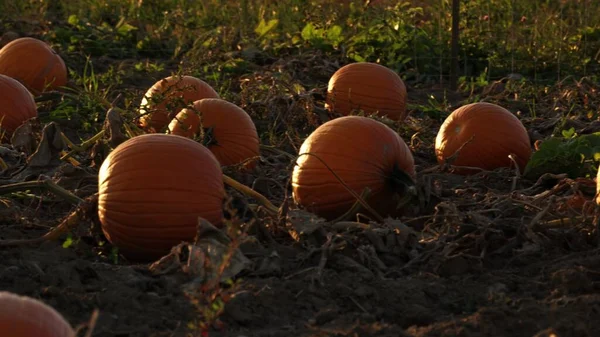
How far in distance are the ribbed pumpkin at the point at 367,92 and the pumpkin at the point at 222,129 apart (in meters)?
1.62

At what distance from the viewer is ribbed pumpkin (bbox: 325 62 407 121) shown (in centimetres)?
728

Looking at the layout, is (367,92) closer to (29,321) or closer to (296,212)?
(296,212)

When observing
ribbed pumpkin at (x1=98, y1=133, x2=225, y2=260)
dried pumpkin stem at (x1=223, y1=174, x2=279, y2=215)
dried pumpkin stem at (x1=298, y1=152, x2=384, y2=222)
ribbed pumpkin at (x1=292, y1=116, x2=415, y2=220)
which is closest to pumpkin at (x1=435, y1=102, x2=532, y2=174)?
ribbed pumpkin at (x1=292, y1=116, x2=415, y2=220)

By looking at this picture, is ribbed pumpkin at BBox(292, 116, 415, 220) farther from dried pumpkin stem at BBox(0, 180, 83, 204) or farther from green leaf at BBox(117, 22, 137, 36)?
green leaf at BBox(117, 22, 137, 36)

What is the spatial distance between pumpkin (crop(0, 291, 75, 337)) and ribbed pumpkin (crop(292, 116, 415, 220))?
7.16 ft

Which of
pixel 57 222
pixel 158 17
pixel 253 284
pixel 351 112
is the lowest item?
pixel 158 17

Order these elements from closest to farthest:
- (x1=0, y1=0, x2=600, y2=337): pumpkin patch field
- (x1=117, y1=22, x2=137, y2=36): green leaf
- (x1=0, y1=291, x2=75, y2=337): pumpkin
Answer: (x1=0, y1=291, x2=75, y2=337): pumpkin → (x1=0, y1=0, x2=600, y2=337): pumpkin patch field → (x1=117, y1=22, x2=137, y2=36): green leaf

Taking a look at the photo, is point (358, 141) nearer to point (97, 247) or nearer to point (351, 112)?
point (97, 247)

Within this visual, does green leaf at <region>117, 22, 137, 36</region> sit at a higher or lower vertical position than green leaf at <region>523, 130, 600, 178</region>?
lower

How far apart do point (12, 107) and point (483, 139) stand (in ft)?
8.93

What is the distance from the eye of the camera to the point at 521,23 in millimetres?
10562

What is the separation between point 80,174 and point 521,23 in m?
6.36

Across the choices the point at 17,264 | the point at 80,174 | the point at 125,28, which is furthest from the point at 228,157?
the point at 125,28

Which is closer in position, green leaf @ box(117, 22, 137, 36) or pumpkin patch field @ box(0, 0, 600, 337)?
pumpkin patch field @ box(0, 0, 600, 337)
